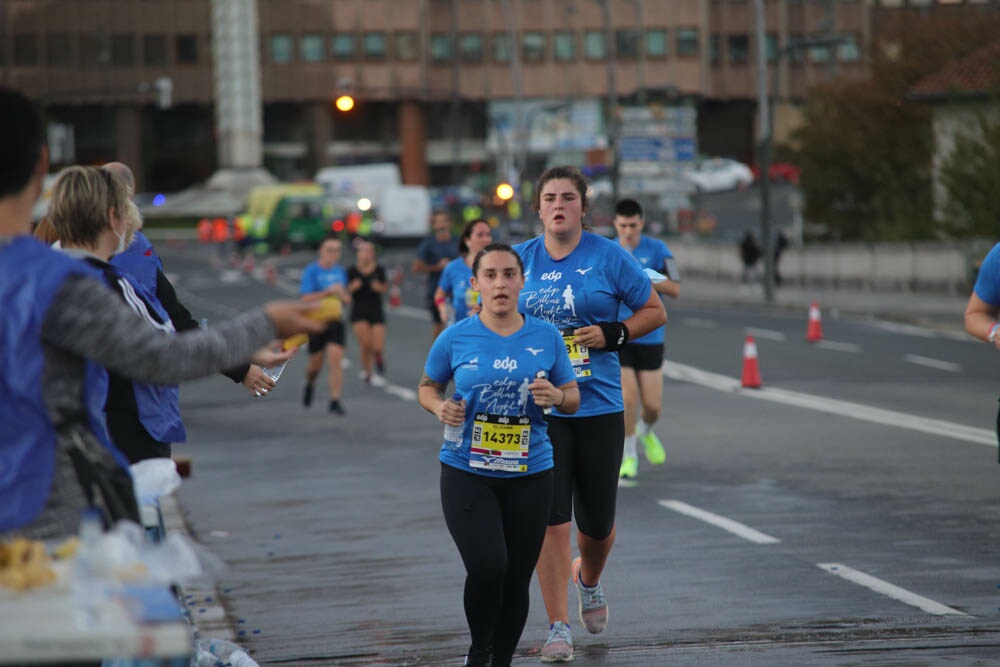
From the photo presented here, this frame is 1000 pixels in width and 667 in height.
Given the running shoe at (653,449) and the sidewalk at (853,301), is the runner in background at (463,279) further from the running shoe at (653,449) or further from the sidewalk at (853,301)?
the sidewalk at (853,301)

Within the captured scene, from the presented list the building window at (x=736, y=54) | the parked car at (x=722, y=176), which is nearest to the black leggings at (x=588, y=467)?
the parked car at (x=722, y=176)

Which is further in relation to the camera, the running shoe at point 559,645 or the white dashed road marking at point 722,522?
the white dashed road marking at point 722,522

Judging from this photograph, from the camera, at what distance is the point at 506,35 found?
118125mm

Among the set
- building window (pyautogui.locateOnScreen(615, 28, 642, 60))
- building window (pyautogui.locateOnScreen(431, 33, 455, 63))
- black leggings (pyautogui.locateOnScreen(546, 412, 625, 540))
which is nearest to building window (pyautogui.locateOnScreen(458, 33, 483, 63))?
building window (pyautogui.locateOnScreen(431, 33, 455, 63))

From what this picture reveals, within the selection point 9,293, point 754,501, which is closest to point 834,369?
point 754,501

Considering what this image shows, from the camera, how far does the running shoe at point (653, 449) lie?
14.6 metres

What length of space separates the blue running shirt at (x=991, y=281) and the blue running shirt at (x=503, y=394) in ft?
6.45

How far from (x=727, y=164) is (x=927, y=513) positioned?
3735 inches

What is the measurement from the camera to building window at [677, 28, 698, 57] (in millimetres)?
116500

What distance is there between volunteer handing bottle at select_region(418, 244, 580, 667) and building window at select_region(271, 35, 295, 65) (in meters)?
112

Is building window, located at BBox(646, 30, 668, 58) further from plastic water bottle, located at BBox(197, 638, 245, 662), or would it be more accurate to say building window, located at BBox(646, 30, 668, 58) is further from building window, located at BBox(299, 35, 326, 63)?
plastic water bottle, located at BBox(197, 638, 245, 662)

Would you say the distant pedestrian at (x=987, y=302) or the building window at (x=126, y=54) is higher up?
the building window at (x=126, y=54)

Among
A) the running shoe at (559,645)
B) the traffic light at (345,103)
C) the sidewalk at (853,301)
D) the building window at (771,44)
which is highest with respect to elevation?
the building window at (771,44)

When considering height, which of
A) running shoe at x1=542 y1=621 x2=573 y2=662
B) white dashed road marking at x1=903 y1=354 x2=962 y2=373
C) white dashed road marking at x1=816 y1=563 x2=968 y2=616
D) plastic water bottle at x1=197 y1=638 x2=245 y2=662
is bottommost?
white dashed road marking at x1=903 y1=354 x2=962 y2=373
